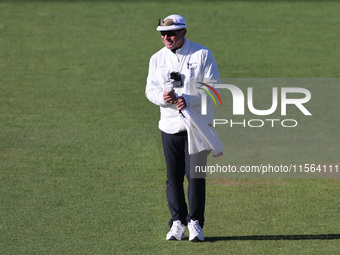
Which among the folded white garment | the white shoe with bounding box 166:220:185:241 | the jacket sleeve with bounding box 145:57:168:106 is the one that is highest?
the jacket sleeve with bounding box 145:57:168:106

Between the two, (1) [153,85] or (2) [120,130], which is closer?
(1) [153,85]

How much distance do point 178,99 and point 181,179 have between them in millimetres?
886

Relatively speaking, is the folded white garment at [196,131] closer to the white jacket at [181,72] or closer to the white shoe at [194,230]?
the white jacket at [181,72]

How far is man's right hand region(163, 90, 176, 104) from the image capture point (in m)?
8.20

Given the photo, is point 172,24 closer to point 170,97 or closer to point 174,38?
point 174,38

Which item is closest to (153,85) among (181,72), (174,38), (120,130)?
(181,72)

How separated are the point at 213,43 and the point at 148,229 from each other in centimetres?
1046

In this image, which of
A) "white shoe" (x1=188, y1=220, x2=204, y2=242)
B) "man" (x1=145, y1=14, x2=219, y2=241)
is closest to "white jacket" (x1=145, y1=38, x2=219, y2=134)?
"man" (x1=145, y1=14, x2=219, y2=241)

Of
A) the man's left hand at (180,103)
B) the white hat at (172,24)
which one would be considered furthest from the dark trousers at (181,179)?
the white hat at (172,24)

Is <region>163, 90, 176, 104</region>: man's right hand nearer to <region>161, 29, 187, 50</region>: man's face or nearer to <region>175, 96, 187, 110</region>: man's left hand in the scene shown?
<region>175, 96, 187, 110</region>: man's left hand

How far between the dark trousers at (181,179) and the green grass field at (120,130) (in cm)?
32

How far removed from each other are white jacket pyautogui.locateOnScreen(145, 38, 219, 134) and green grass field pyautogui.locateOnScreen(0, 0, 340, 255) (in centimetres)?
127

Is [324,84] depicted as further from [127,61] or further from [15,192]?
[15,192]

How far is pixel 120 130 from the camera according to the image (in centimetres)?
1367
